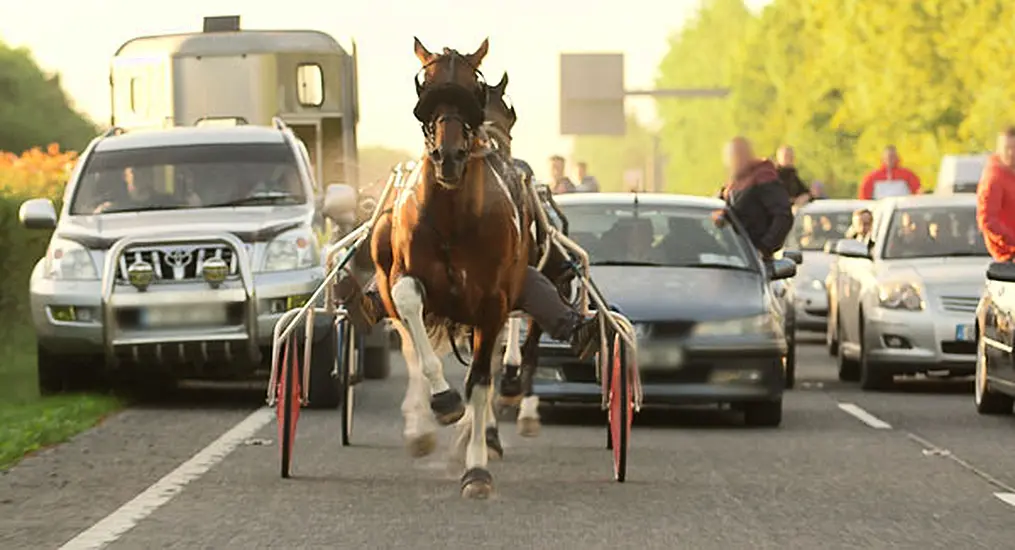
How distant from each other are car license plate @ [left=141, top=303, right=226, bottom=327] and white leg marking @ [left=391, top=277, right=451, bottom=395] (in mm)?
6092

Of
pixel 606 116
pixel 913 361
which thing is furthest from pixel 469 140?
pixel 606 116

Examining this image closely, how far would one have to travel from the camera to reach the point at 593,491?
40.4 feet

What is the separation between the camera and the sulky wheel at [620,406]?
12.7 meters

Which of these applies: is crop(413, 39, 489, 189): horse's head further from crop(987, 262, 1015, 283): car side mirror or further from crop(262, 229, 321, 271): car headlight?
crop(262, 229, 321, 271): car headlight

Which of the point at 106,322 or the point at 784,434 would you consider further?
the point at 106,322

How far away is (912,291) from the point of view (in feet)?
66.8

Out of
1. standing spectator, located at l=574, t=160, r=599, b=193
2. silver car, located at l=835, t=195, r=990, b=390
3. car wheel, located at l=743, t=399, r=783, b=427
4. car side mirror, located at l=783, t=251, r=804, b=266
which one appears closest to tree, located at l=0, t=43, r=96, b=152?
standing spectator, located at l=574, t=160, r=599, b=193

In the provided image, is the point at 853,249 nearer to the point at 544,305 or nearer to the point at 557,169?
the point at 557,169

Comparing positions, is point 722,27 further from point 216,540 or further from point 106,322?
Result: point 216,540

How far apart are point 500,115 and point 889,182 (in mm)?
19454

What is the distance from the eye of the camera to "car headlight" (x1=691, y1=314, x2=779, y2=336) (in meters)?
16.2

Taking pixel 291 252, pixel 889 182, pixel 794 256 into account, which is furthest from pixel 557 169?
pixel 291 252

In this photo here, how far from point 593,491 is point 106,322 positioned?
21.0 feet

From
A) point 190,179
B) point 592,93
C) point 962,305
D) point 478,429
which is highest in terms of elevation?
point 592,93
